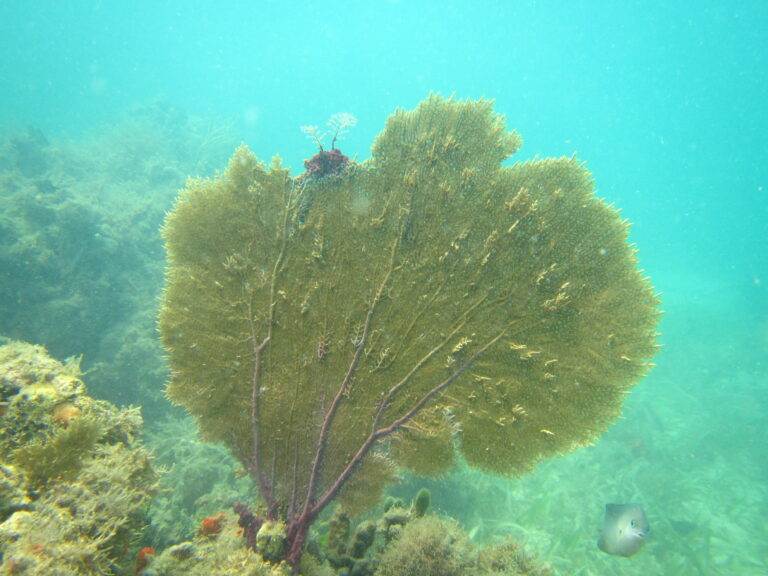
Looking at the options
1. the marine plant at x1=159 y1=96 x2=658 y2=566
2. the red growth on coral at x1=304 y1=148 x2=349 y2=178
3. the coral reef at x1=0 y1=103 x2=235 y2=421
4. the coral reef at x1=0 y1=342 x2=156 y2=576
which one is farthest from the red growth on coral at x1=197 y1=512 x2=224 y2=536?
the coral reef at x1=0 y1=103 x2=235 y2=421

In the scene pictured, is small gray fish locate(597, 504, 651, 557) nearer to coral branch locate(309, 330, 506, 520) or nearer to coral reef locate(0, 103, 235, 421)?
coral branch locate(309, 330, 506, 520)

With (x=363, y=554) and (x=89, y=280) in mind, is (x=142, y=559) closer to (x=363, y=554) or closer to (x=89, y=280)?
(x=363, y=554)

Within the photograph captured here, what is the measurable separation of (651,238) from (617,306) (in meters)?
105

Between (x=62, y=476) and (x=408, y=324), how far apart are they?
2960 millimetres

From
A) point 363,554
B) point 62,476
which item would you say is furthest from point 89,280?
point 363,554

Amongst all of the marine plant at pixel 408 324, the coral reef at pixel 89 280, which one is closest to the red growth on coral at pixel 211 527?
the marine plant at pixel 408 324

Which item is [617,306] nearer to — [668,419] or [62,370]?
[62,370]

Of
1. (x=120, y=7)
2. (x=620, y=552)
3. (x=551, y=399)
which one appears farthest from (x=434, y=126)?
(x=120, y=7)

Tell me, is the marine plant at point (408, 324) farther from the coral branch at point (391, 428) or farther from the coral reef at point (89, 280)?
the coral reef at point (89, 280)

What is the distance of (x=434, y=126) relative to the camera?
4266 mm

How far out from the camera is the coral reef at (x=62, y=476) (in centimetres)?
232

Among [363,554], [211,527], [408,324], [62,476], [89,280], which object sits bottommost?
[363,554]

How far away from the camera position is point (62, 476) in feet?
9.22

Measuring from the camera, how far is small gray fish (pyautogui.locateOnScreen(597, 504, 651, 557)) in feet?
24.9
